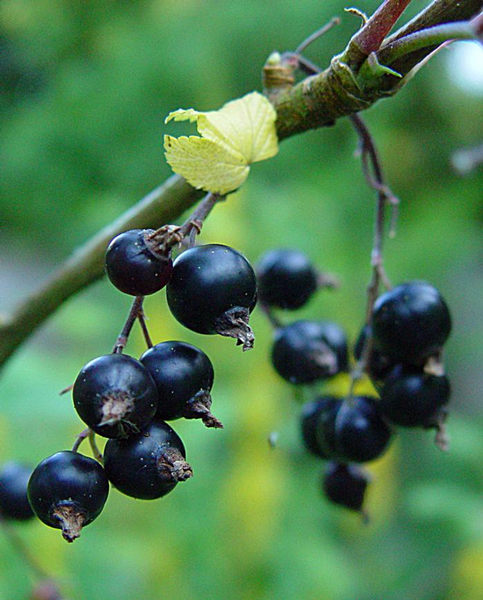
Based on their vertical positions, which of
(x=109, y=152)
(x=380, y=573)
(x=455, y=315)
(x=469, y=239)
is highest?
(x=109, y=152)

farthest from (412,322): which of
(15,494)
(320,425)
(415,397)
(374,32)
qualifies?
(15,494)

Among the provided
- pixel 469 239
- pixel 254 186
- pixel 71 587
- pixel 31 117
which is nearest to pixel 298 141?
pixel 254 186

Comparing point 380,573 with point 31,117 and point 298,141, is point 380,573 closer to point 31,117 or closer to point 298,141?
point 298,141

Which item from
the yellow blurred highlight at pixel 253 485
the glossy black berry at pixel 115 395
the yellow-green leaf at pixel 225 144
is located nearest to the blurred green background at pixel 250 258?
the yellow blurred highlight at pixel 253 485

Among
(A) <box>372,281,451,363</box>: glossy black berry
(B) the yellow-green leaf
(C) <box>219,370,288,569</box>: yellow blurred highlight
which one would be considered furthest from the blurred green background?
(B) the yellow-green leaf

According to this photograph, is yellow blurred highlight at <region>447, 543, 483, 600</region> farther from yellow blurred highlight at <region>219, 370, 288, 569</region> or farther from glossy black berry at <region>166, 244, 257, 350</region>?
glossy black berry at <region>166, 244, 257, 350</region>

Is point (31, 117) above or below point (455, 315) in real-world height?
above

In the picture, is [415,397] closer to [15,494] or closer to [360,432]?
[360,432]
